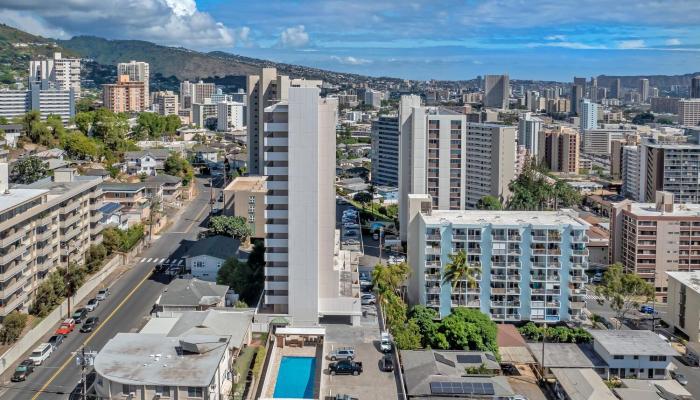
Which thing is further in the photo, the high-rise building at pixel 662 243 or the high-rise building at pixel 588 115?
the high-rise building at pixel 588 115

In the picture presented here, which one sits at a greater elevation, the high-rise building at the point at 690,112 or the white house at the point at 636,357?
the high-rise building at the point at 690,112

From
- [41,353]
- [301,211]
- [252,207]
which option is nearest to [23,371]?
[41,353]

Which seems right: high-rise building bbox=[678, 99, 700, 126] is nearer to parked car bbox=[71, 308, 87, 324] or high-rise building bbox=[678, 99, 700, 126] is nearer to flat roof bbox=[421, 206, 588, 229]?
flat roof bbox=[421, 206, 588, 229]

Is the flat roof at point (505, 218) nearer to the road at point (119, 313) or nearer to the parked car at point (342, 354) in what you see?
the parked car at point (342, 354)

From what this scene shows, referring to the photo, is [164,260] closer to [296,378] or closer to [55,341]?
[55,341]

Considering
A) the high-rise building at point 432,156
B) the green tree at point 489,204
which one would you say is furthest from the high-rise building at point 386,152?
the high-rise building at point 432,156

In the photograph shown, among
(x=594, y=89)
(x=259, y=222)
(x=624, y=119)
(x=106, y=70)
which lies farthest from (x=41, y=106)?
(x=594, y=89)
